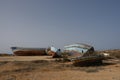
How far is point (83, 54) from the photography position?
18125 mm

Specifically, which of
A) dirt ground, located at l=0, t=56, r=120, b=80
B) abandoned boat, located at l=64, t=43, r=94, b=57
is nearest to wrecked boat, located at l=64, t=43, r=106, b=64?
abandoned boat, located at l=64, t=43, r=94, b=57

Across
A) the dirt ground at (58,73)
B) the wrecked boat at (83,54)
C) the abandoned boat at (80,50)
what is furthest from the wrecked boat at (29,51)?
the dirt ground at (58,73)

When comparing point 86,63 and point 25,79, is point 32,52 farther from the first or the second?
point 25,79

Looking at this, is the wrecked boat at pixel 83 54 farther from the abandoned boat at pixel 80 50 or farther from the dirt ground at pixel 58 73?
the dirt ground at pixel 58 73

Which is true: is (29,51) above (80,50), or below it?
above

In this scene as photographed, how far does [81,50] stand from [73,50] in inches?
75.2

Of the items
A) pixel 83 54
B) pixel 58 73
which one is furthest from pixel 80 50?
pixel 58 73

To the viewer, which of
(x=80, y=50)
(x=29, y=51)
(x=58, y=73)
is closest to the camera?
(x=58, y=73)

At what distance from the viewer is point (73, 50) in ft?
72.2

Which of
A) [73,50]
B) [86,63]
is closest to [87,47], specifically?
[73,50]

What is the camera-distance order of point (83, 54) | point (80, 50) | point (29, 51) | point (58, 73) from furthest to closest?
point (29, 51)
point (80, 50)
point (83, 54)
point (58, 73)

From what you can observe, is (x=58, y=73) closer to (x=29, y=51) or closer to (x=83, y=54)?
(x=83, y=54)

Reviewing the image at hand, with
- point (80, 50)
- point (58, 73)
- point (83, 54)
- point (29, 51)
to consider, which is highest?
point (29, 51)

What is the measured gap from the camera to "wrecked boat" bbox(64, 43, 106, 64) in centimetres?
1602
